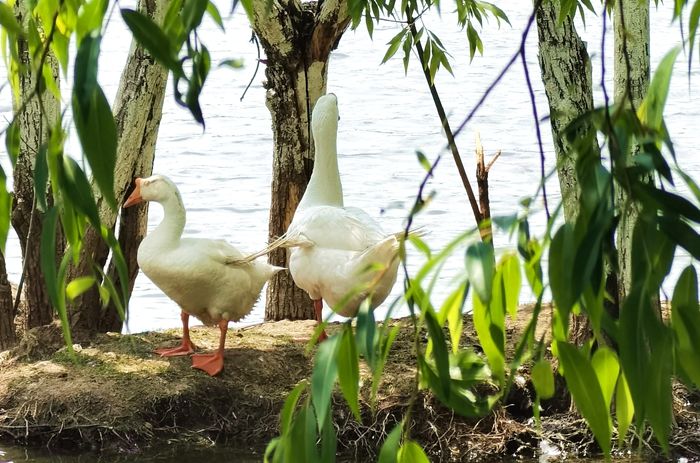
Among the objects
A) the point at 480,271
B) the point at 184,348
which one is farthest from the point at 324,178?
the point at 480,271

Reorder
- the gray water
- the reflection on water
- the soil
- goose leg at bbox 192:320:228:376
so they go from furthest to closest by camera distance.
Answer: the gray water < goose leg at bbox 192:320:228:376 < the soil < the reflection on water

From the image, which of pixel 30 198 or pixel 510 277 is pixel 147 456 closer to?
pixel 30 198

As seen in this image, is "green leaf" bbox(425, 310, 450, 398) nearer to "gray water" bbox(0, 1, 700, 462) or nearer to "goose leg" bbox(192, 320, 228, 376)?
"goose leg" bbox(192, 320, 228, 376)

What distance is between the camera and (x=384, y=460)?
4.46 ft

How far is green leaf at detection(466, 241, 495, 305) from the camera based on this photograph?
1247 mm

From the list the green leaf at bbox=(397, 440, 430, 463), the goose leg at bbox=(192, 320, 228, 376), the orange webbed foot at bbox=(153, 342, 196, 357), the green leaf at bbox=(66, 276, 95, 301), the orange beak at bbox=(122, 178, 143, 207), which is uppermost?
the green leaf at bbox=(66, 276, 95, 301)

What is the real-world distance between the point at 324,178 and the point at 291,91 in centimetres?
62

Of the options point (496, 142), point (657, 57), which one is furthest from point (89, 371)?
point (657, 57)

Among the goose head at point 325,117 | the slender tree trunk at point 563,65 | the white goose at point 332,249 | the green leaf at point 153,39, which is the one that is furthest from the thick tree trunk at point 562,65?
the green leaf at point 153,39

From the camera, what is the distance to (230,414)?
4.64 metres

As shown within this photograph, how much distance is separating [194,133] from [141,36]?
11.1m

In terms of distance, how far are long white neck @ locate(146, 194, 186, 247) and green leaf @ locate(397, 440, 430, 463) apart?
3.66 meters

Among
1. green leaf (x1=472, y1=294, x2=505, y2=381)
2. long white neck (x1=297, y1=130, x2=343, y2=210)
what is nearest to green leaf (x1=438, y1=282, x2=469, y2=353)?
green leaf (x1=472, y1=294, x2=505, y2=381)

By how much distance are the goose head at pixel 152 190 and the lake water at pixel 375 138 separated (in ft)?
7.40
